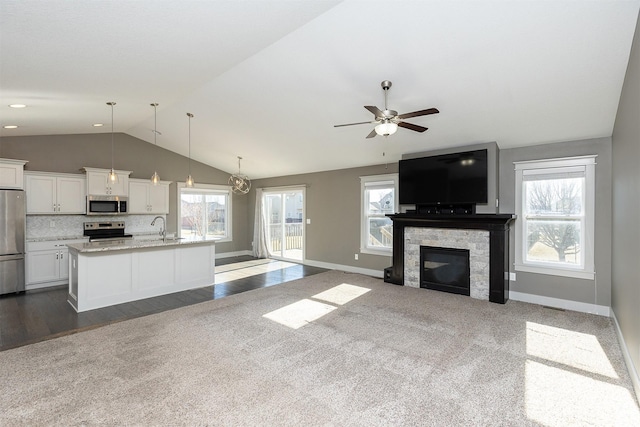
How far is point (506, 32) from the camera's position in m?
2.72

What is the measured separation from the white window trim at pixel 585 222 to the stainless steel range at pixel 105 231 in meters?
7.52

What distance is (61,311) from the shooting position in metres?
4.18

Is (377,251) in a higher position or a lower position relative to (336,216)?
lower

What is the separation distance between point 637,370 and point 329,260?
18.3 feet

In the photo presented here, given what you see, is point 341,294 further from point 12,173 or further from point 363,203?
point 12,173

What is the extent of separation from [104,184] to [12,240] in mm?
A: 1742

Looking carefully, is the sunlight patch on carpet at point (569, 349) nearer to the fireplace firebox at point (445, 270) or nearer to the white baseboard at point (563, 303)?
the white baseboard at point (563, 303)

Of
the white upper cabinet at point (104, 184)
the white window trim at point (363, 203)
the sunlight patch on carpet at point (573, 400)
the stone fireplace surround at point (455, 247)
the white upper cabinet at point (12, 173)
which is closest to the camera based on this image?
the sunlight patch on carpet at point (573, 400)

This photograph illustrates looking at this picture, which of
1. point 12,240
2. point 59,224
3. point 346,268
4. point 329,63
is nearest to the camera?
point 329,63

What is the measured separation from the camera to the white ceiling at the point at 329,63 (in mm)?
2393

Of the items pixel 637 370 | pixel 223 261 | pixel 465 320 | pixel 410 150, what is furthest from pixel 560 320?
pixel 223 261

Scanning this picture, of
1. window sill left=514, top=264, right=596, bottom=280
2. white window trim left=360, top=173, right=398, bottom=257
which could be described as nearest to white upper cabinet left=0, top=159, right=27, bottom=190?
white window trim left=360, top=173, right=398, bottom=257

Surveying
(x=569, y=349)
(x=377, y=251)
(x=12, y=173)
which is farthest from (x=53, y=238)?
(x=569, y=349)

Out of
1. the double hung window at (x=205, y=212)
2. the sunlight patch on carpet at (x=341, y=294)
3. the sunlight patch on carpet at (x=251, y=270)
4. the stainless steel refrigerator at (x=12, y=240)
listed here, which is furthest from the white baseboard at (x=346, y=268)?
the stainless steel refrigerator at (x=12, y=240)
